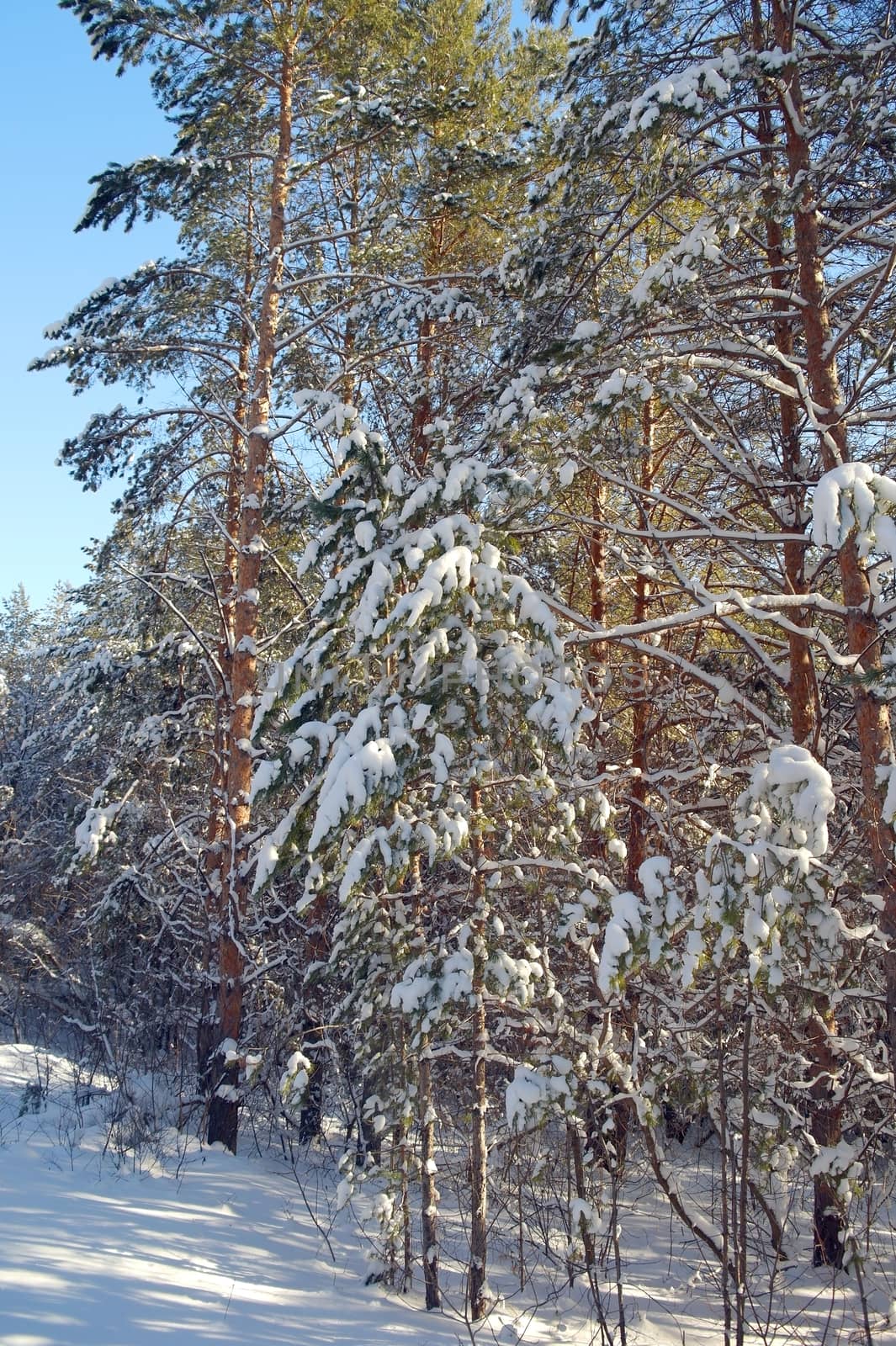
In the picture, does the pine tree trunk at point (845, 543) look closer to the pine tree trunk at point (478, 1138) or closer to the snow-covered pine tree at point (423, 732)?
the snow-covered pine tree at point (423, 732)

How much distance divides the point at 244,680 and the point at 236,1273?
4.94 meters

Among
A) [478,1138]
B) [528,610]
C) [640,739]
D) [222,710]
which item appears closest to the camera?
[528,610]

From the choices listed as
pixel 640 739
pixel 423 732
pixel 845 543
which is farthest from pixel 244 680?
pixel 845 543

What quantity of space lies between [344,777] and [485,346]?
19.6 ft

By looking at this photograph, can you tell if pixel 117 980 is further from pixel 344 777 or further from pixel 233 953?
pixel 344 777

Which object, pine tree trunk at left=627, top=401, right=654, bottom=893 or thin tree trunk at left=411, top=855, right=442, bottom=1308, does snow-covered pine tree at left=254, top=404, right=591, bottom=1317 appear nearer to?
thin tree trunk at left=411, top=855, right=442, bottom=1308

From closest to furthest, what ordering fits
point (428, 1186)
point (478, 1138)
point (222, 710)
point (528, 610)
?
point (528, 610)
point (478, 1138)
point (428, 1186)
point (222, 710)

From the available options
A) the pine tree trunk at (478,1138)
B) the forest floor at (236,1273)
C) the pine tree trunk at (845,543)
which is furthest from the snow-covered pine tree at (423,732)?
the pine tree trunk at (845,543)

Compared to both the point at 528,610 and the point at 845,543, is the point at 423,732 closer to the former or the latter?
the point at 528,610

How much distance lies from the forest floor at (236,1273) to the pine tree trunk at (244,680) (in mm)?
1114

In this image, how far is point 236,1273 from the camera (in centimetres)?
570

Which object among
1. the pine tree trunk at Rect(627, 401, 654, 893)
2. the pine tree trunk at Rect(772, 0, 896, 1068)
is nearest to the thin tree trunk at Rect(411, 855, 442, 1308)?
the pine tree trunk at Rect(772, 0, 896, 1068)

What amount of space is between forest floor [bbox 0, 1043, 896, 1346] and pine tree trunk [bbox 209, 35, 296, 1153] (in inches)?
43.9

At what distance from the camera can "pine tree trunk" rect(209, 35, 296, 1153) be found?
8547mm
